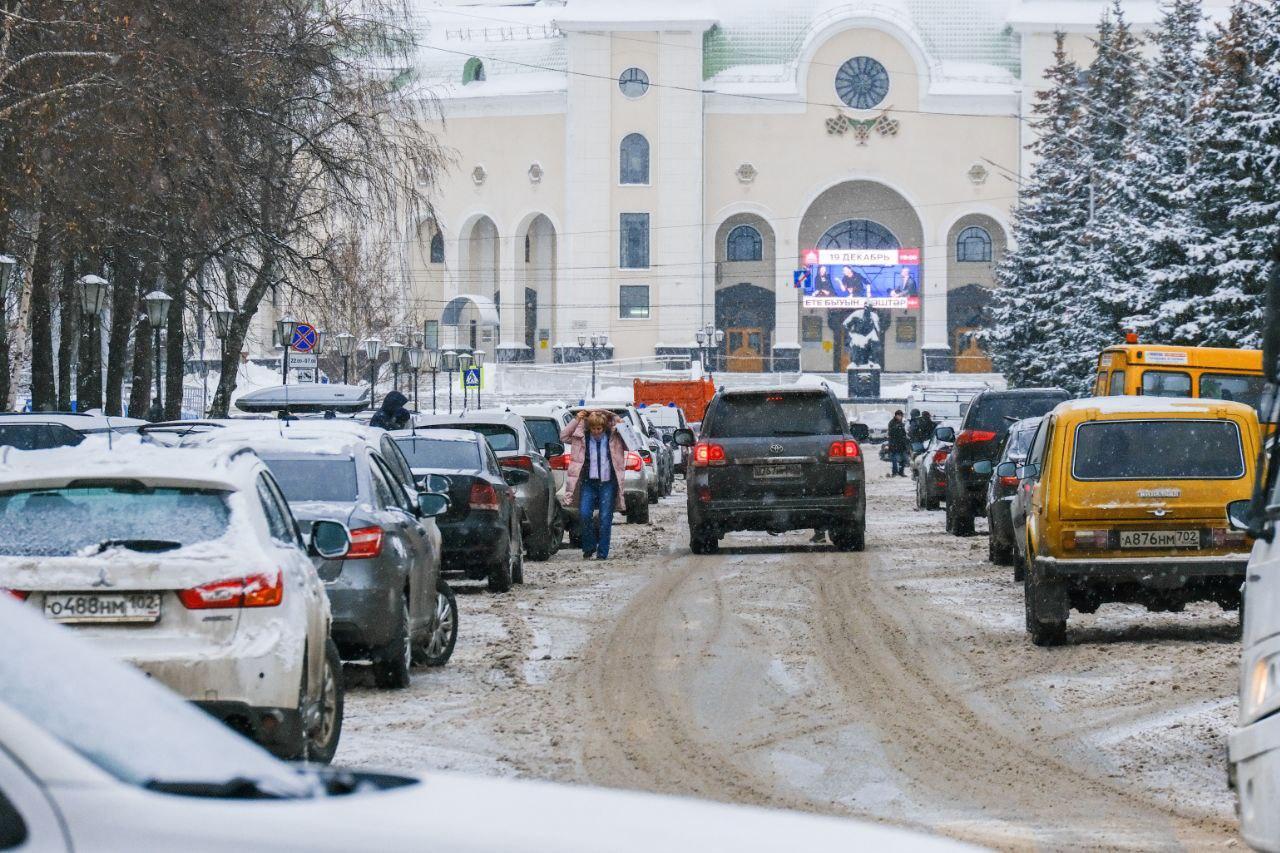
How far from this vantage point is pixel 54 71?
2416cm

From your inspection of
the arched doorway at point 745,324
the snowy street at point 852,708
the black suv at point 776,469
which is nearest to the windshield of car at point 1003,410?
the black suv at point 776,469

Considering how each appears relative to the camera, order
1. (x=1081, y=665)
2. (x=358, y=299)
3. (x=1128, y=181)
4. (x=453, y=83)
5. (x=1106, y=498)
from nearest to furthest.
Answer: (x=1081, y=665) < (x=1106, y=498) < (x=358, y=299) < (x=1128, y=181) < (x=453, y=83)

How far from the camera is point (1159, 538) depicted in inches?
545

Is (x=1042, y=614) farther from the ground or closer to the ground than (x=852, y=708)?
farther from the ground

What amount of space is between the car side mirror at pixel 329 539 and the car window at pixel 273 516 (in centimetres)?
36

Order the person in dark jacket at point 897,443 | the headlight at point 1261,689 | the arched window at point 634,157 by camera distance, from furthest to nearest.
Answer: the arched window at point 634,157, the person in dark jacket at point 897,443, the headlight at point 1261,689

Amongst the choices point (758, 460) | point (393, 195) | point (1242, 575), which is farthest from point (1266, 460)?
point (393, 195)

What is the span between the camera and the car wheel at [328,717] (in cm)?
866

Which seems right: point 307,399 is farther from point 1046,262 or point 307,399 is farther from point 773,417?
point 1046,262

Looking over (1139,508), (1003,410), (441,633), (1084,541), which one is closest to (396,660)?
(441,633)

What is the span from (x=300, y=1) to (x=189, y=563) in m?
25.0

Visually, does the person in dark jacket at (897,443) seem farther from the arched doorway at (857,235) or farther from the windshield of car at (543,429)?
the arched doorway at (857,235)

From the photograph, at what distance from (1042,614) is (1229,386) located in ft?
44.7

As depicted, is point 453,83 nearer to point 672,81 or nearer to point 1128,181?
point 672,81
